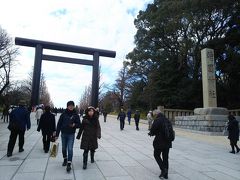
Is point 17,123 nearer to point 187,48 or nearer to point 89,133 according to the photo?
point 89,133

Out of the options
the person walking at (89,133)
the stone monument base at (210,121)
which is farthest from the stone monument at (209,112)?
the person walking at (89,133)

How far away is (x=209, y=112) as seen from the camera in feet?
61.8

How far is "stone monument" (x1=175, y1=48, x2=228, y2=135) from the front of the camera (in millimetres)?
18266

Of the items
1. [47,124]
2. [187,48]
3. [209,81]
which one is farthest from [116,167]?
[187,48]

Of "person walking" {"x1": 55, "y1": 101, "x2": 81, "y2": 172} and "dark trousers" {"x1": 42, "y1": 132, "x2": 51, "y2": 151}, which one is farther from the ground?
"person walking" {"x1": 55, "y1": 101, "x2": 81, "y2": 172}

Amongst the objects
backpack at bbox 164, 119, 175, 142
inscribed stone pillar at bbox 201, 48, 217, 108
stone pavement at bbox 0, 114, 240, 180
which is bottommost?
stone pavement at bbox 0, 114, 240, 180

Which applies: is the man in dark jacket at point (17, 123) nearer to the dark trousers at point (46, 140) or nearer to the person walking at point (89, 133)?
the dark trousers at point (46, 140)

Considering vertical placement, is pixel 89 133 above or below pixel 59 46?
below

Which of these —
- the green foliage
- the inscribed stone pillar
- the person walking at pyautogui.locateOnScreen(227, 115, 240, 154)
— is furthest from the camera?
the green foliage

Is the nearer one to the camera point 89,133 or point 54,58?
point 89,133

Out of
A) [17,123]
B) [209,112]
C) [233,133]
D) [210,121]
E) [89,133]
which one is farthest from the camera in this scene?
[209,112]

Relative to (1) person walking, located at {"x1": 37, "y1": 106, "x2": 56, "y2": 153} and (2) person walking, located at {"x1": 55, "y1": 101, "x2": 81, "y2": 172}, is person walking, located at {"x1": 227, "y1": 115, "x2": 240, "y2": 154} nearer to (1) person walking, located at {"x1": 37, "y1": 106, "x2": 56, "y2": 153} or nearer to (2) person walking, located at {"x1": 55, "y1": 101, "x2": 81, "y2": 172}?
(2) person walking, located at {"x1": 55, "y1": 101, "x2": 81, "y2": 172}

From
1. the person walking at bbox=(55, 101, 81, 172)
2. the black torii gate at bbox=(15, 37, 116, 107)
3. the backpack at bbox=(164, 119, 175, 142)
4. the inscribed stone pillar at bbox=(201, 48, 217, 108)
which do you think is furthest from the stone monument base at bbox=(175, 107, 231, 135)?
the person walking at bbox=(55, 101, 81, 172)

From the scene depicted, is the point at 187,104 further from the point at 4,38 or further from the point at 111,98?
the point at 111,98
